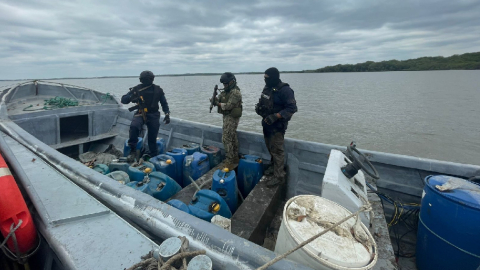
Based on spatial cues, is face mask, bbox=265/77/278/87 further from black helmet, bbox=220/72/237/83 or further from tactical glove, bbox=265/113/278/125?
black helmet, bbox=220/72/237/83

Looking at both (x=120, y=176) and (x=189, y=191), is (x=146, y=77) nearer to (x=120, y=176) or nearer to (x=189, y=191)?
(x=120, y=176)

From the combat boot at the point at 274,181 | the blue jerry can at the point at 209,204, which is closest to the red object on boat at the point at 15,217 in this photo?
the blue jerry can at the point at 209,204

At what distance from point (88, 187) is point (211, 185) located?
2128mm

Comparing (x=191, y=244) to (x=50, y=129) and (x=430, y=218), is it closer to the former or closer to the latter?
(x=430, y=218)

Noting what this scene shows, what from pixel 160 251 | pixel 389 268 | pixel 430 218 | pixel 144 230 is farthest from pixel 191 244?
pixel 430 218

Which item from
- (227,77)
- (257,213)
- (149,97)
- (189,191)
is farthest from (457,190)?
(149,97)

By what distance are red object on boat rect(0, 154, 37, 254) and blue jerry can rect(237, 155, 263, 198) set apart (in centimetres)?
321

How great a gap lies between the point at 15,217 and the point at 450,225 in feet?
11.5

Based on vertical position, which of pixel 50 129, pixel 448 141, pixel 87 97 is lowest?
pixel 448 141

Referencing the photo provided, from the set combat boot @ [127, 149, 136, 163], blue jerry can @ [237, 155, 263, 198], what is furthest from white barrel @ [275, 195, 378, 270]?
combat boot @ [127, 149, 136, 163]

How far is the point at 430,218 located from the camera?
2.38 metres

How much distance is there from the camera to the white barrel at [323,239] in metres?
1.24

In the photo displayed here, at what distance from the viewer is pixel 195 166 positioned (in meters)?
4.34

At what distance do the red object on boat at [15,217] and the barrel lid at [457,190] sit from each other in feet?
11.1
